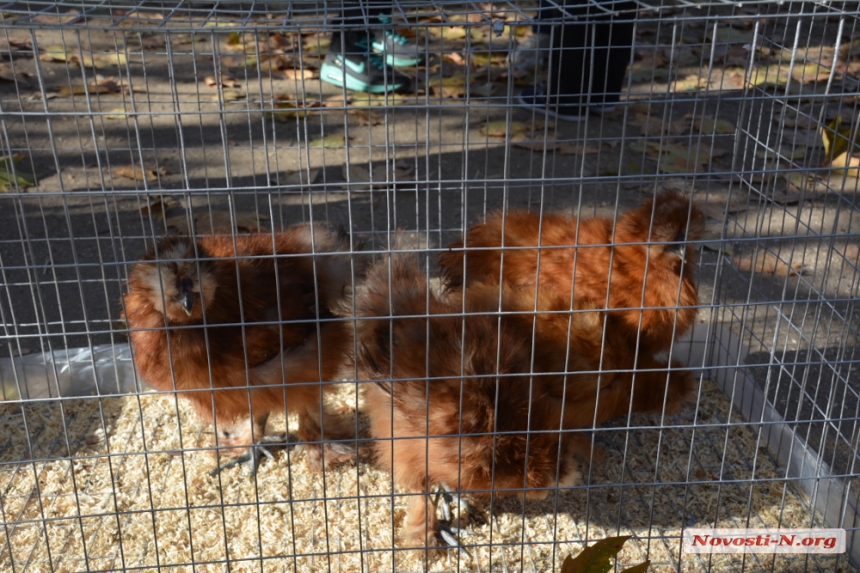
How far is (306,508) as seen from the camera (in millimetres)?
2678

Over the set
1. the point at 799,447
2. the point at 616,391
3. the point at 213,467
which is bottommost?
the point at 213,467

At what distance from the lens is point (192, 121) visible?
212 inches

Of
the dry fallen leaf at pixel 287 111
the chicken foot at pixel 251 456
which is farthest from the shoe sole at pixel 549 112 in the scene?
the chicken foot at pixel 251 456

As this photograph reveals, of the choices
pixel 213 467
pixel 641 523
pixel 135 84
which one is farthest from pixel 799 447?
pixel 135 84

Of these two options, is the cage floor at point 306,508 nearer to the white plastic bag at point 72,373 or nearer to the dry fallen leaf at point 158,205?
the white plastic bag at point 72,373

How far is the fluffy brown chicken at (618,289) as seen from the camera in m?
2.58

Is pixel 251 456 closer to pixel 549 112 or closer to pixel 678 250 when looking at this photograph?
pixel 678 250

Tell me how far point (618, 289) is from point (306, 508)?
138 centimetres

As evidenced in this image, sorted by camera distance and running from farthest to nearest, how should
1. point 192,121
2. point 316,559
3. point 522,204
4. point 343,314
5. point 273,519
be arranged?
point 192,121 < point 522,204 < point 343,314 < point 273,519 < point 316,559

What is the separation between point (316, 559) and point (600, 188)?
125 inches

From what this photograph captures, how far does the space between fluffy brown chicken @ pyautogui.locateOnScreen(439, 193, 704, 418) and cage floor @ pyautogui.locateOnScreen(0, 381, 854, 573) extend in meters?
0.29

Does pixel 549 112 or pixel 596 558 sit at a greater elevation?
pixel 549 112

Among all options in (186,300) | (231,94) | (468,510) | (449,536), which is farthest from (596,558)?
(231,94)

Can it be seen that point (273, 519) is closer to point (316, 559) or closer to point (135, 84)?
point (316, 559)
